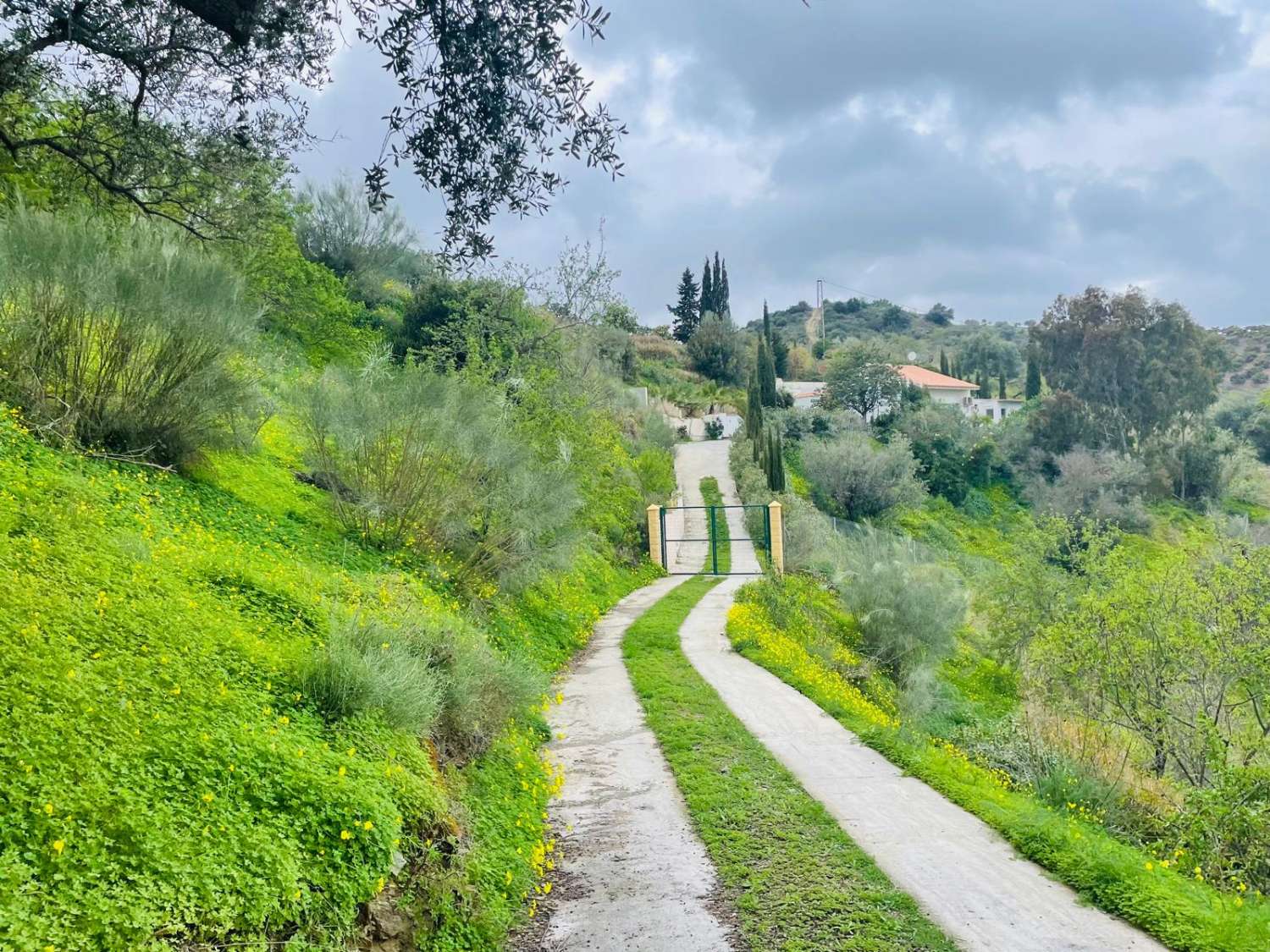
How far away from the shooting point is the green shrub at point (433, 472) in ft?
37.5

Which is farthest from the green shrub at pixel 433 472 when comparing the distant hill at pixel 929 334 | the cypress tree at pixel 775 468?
the distant hill at pixel 929 334

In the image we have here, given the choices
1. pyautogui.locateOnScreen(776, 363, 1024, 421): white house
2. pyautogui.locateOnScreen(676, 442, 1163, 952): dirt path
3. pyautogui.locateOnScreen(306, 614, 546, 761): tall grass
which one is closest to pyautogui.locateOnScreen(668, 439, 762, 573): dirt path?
pyautogui.locateOnScreen(776, 363, 1024, 421): white house

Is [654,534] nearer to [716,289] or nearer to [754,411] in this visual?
[754,411]

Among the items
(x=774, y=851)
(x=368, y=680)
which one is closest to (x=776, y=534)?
(x=774, y=851)

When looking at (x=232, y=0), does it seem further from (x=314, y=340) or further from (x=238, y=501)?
(x=314, y=340)

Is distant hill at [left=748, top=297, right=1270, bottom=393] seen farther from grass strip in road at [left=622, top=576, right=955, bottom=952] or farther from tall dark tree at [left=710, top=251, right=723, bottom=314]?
grass strip in road at [left=622, top=576, right=955, bottom=952]

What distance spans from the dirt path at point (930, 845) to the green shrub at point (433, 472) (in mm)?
3808

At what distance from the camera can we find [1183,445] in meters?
51.0

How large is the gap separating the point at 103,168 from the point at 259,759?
25.4 feet

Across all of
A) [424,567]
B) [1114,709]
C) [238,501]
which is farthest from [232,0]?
[1114,709]

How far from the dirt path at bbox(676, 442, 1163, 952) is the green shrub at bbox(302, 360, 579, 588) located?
3808 millimetres

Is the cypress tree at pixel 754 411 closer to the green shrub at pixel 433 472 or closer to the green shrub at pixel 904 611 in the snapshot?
the green shrub at pixel 904 611

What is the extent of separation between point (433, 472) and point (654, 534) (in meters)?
16.8

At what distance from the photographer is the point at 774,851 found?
627 cm
